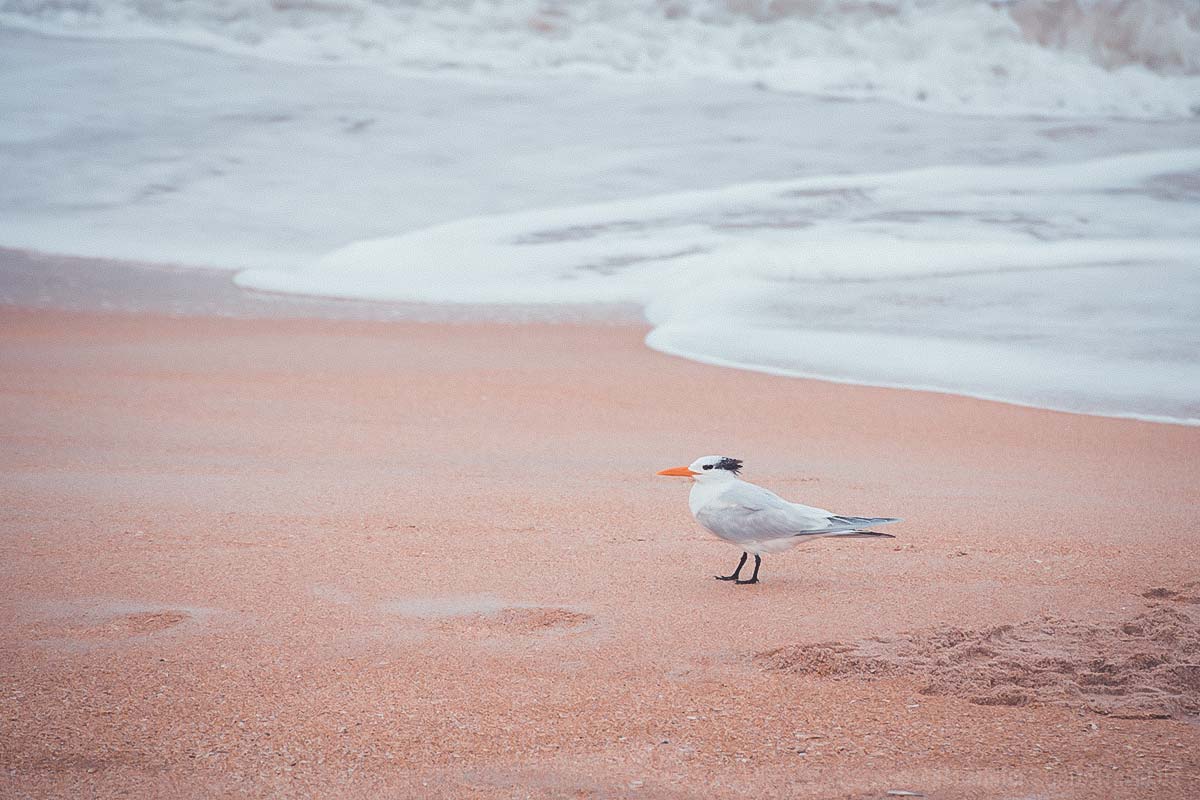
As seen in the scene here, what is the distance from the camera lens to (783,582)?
3295 mm

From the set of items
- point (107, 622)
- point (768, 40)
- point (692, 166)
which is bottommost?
point (107, 622)

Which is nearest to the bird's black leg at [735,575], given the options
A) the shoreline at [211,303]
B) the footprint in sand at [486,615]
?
the footprint in sand at [486,615]

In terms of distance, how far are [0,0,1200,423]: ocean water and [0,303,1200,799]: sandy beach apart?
1.82 metres

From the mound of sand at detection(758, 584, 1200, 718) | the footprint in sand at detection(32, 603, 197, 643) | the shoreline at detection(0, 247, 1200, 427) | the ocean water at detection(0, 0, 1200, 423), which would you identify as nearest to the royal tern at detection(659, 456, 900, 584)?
the mound of sand at detection(758, 584, 1200, 718)

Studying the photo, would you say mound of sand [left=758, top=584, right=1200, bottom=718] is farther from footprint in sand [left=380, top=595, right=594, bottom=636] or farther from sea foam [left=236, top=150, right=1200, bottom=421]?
sea foam [left=236, top=150, right=1200, bottom=421]

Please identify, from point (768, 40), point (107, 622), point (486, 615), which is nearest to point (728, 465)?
point (486, 615)

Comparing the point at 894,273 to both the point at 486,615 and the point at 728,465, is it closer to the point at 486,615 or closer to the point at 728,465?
the point at 728,465

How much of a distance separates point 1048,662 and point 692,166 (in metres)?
11.4

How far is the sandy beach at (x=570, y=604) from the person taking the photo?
222cm

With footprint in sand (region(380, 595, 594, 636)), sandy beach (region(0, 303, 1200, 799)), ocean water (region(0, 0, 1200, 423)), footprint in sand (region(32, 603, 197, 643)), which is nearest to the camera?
sandy beach (region(0, 303, 1200, 799))

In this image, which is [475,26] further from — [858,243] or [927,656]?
[927,656]

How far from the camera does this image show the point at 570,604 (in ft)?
9.87

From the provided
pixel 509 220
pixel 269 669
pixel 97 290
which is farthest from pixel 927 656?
pixel 509 220

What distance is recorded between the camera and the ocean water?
773cm
